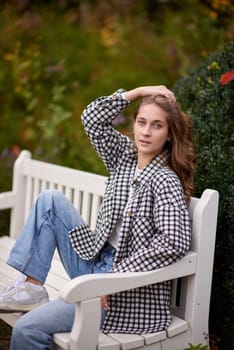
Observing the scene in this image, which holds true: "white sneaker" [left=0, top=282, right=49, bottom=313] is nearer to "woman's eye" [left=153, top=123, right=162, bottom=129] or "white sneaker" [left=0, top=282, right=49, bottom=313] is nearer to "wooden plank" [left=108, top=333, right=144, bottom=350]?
"wooden plank" [left=108, top=333, right=144, bottom=350]

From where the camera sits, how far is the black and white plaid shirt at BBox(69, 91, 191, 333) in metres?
2.95

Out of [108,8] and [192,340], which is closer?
[192,340]

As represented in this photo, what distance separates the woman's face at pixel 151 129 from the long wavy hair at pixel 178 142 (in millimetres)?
30

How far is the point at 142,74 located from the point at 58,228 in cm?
606

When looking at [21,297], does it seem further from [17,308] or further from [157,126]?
[157,126]

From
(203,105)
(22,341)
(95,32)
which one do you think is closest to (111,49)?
(95,32)

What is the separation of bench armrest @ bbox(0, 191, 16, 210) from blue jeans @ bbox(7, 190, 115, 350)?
1.03 meters

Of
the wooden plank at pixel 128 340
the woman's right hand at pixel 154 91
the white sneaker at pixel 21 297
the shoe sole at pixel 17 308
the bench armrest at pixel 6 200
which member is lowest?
the wooden plank at pixel 128 340

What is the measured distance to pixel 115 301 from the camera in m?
3.03

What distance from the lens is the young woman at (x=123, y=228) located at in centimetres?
294

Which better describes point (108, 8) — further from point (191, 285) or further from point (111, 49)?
point (191, 285)

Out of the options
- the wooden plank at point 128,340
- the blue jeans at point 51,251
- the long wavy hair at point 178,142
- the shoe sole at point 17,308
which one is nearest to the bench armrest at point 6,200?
the blue jeans at point 51,251

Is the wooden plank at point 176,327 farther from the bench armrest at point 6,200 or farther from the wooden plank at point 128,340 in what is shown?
the bench armrest at point 6,200

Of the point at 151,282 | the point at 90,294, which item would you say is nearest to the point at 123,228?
the point at 151,282
